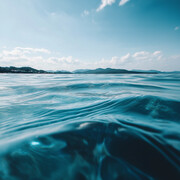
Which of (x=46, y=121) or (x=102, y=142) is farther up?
(x=102, y=142)

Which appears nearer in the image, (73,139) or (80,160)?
(80,160)

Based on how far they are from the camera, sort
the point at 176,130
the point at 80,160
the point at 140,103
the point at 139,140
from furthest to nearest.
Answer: the point at 140,103, the point at 176,130, the point at 139,140, the point at 80,160

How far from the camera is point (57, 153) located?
99 cm

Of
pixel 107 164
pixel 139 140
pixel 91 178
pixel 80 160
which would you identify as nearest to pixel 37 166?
pixel 80 160

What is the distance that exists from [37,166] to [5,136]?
0.93 meters

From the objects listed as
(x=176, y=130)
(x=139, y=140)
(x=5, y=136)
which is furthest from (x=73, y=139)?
(x=176, y=130)

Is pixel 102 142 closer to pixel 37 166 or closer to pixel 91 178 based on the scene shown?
pixel 91 178

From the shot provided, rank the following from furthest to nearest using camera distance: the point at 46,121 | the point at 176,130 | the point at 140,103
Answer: the point at 140,103
the point at 46,121
the point at 176,130

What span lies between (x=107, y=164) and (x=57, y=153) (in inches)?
21.8

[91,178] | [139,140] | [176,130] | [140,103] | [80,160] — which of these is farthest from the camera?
[140,103]

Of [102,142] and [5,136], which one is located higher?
[102,142]

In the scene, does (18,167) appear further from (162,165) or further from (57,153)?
(162,165)

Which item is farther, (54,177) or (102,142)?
(102,142)

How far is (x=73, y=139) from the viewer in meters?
1.16
